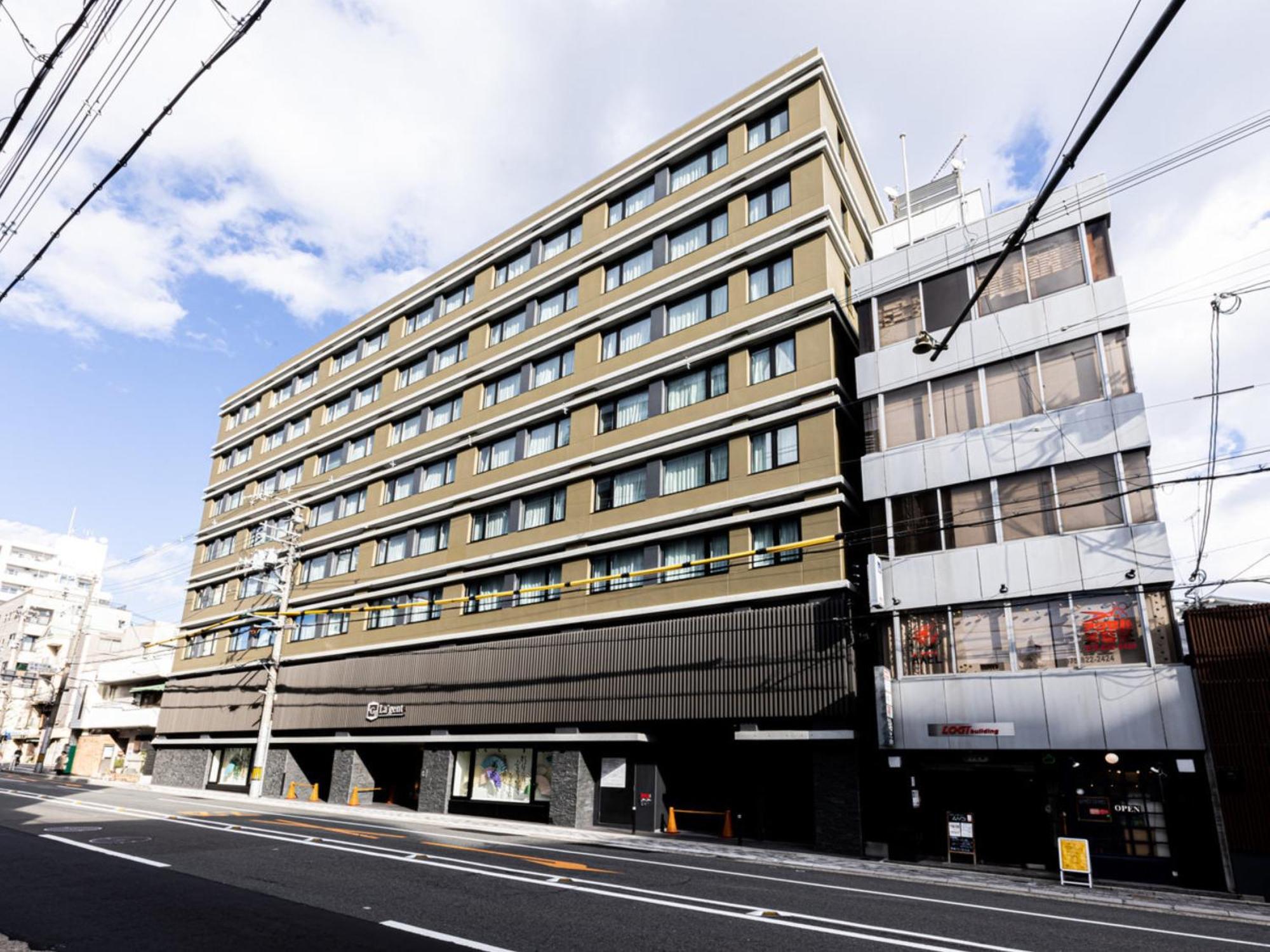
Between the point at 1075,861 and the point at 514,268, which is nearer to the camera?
the point at 1075,861

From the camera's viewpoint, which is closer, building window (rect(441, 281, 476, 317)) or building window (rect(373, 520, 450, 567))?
building window (rect(373, 520, 450, 567))

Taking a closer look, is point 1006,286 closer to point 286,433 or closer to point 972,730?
point 972,730

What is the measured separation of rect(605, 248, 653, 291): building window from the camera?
33156 mm

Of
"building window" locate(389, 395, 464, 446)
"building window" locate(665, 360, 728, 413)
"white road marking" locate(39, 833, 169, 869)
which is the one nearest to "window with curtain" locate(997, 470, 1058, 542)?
"building window" locate(665, 360, 728, 413)

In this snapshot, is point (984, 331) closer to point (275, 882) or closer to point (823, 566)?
point (823, 566)

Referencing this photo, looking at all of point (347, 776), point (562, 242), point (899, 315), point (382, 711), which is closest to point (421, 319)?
point (562, 242)

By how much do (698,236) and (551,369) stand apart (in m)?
8.92

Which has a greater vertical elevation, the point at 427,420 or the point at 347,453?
the point at 427,420

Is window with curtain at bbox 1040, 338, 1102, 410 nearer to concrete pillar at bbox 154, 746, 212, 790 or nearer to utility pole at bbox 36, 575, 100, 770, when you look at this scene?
concrete pillar at bbox 154, 746, 212, 790

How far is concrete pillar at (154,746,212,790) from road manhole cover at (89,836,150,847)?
31.8m

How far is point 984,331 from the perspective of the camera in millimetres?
23297

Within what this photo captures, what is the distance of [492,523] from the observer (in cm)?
3562

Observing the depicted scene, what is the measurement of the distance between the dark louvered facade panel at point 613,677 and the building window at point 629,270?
589 inches

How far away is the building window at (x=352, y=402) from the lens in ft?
152
